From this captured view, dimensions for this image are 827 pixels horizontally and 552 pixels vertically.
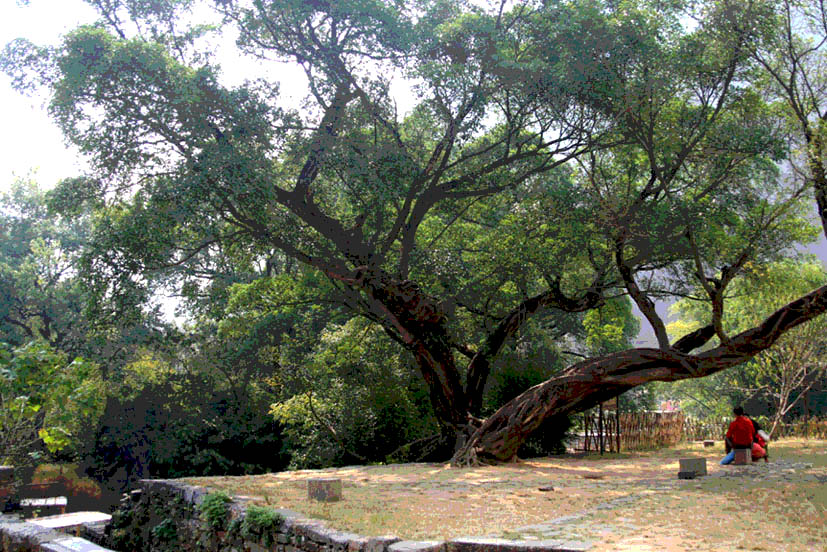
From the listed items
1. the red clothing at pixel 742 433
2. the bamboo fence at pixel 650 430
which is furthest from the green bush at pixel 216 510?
the bamboo fence at pixel 650 430

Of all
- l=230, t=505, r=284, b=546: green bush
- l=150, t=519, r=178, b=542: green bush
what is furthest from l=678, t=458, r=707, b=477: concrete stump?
l=150, t=519, r=178, b=542: green bush

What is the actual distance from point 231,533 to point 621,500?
474 centimetres

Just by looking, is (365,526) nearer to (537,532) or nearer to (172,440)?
(537,532)

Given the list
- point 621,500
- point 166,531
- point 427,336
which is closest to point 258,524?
point 166,531

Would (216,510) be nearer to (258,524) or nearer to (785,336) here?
(258,524)

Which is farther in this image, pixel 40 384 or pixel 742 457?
pixel 742 457

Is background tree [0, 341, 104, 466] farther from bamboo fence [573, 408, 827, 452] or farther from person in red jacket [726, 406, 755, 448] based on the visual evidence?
bamboo fence [573, 408, 827, 452]

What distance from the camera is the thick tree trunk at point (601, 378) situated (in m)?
13.6

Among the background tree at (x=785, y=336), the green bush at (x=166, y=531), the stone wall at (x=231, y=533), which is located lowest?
the green bush at (x=166, y=531)

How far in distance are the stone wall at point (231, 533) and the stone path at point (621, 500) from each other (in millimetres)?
556

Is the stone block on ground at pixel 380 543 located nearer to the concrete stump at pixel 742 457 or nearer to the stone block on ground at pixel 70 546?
the stone block on ground at pixel 70 546

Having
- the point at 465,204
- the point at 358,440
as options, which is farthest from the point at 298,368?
the point at 465,204

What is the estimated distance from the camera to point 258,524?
310 inches

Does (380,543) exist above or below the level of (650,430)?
below
